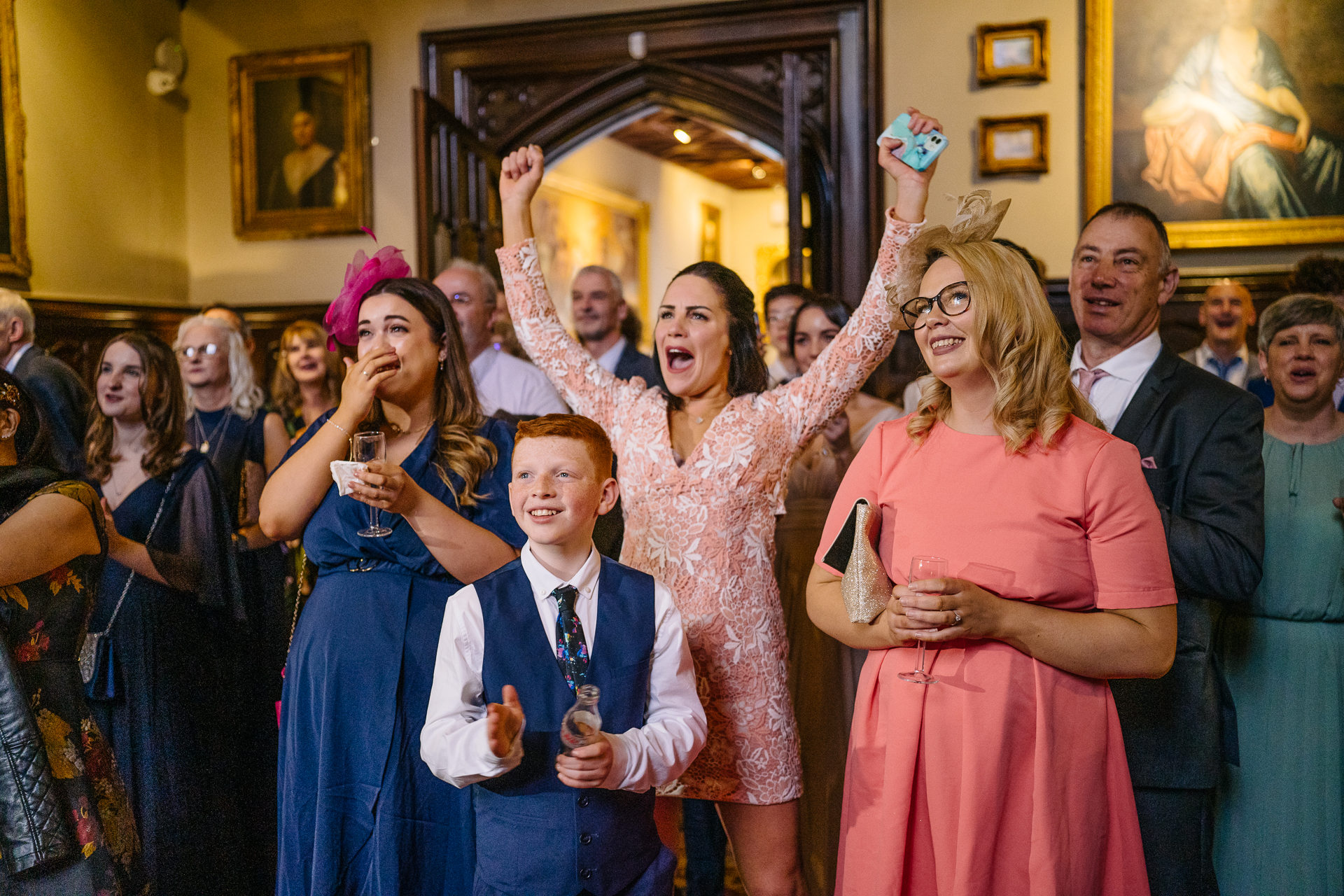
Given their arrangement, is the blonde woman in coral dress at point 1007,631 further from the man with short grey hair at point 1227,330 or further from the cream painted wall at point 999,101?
the cream painted wall at point 999,101

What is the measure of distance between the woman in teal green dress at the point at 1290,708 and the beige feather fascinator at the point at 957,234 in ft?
4.37

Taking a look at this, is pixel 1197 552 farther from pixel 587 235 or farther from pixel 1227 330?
pixel 587 235

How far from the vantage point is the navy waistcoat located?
1.71m

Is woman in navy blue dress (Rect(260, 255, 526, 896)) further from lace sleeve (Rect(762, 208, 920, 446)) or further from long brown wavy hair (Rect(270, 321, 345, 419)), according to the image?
long brown wavy hair (Rect(270, 321, 345, 419))

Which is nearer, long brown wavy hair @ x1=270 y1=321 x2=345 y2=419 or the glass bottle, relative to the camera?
the glass bottle

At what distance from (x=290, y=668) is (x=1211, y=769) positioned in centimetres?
186

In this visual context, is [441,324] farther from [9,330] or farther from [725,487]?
[9,330]

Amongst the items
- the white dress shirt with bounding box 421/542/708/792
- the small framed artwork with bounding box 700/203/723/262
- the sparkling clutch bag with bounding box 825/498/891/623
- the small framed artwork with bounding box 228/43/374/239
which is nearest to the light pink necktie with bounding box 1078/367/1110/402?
the sparkling clutch bag with bounding box 825/498/891/623

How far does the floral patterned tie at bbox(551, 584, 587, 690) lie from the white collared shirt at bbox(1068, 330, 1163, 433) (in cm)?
129

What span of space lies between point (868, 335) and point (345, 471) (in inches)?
42.9

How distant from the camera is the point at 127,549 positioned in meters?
2.75

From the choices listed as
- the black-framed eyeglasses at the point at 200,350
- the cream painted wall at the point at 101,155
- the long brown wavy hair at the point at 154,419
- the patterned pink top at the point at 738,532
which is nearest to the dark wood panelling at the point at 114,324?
the cream painted wall at the point at 101,155

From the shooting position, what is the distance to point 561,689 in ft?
5.76

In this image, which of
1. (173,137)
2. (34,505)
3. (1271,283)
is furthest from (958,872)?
(173,137)
